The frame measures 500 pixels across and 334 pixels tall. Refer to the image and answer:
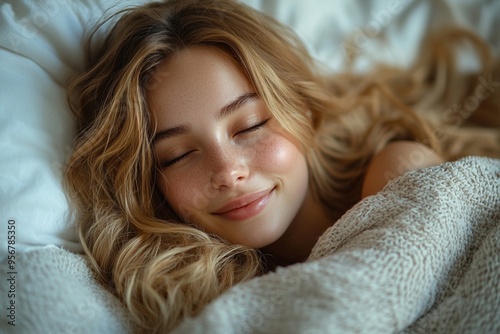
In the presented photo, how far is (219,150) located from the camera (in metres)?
1.04

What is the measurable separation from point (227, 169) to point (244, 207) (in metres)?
0.11

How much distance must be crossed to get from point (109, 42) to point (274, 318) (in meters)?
0.82

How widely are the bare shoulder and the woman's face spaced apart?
8.8 inches

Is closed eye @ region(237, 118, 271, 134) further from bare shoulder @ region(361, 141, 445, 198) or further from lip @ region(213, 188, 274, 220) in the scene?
bare shoulder @ region(361, 141, 445, 198)

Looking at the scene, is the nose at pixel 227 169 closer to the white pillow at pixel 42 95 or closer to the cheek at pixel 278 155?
the cheek at pixel 278 155

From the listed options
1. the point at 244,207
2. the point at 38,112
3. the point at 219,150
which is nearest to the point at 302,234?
the point at 244,207

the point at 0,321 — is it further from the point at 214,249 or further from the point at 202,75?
the point at 202,75

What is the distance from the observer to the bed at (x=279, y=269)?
0.79 metres

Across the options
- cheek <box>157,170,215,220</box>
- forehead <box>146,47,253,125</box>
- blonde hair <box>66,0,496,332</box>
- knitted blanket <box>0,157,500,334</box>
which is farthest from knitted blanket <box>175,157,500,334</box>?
forehead <box>146,47,253,125</box>

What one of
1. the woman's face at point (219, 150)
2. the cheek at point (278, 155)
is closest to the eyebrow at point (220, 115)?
the woman's face at point (219, 150)

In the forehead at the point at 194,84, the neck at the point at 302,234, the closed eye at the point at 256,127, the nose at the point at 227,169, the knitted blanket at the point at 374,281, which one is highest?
the forehead at the point at 194,84

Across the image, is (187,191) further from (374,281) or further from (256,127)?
(374,281)

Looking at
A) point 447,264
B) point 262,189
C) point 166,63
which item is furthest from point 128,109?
point 447,264

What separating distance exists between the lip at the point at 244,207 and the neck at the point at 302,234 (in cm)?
24
